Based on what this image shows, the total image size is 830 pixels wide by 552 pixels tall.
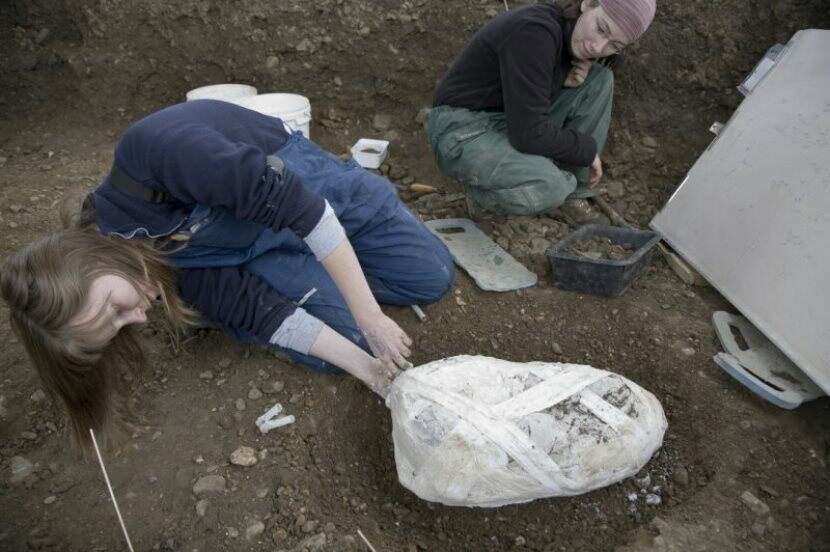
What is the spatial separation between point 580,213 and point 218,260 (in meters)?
1.52

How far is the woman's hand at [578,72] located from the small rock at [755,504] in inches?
62.0

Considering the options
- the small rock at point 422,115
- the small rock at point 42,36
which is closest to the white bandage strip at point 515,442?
the small rock at point 422,115

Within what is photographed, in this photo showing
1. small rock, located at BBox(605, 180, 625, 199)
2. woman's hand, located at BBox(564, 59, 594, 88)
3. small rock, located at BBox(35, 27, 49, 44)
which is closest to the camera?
woman's hand, located at BBox(564, 59, 594, 88)

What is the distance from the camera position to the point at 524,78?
2043mm

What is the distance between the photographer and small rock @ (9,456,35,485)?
1626 mm

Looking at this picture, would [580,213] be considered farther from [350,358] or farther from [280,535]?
[280,535]

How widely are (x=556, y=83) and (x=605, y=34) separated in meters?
0.32

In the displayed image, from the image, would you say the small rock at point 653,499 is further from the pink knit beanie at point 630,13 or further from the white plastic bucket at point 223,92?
the white plastic bucket at point 223,92

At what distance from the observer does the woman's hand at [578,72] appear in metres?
2.22

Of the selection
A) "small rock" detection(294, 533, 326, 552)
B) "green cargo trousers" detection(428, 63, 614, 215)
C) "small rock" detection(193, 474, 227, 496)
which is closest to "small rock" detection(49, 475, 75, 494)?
"small rock" detection(193, 474, 227, 496)

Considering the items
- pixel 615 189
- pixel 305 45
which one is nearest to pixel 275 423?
pixel 615 189

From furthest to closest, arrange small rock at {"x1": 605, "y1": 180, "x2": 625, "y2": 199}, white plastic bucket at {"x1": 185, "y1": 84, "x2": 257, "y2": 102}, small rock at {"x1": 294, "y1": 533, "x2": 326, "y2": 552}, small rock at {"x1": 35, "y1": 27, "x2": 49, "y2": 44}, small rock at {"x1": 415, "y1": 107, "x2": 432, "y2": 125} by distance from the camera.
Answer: small rock at {"x1": 35, "y1": 27, "x2": 49, "y2": 44} → small rock at {"x1": 415, "y1": 107, "x2": 432, "y2": 125} → white plastic bucket at {"x1": 185, "y1": 84, "x2": 257, "y2": 102} → small rock at {"x1": 605, "y1": 180, "x2": 625, "y2": 199} → small rock at {"x1": 294, "y1": 533, "x2": 326, "y2": 552}

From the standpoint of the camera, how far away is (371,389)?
181cm

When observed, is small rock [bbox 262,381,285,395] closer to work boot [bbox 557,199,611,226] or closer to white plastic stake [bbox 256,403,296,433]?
white plastic stake [bbox 256,403,296,433]
